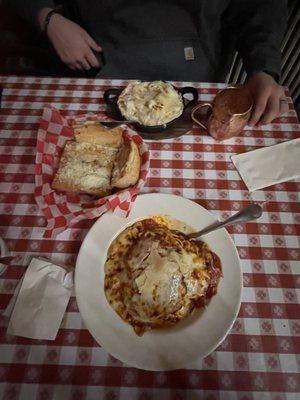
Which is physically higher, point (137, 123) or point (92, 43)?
point (92, 43)

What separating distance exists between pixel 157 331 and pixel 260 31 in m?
1.29

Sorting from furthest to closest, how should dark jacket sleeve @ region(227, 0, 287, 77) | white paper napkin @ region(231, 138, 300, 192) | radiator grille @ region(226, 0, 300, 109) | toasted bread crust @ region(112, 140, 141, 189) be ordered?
radiator grille @ region(226, 0, 300, 109), dark jacket sleeve @ region(227, 0, 287, 77), white paper napkin @ region(231, 138, 300, 192), toasted bread crust @ region(112, 140, 141, 189)

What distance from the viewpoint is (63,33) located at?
1.41m

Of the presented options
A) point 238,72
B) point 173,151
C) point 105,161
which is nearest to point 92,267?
point 105,161

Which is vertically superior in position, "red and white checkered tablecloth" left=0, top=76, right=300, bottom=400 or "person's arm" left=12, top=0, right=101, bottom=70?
"person's arm" left=12, top=0, right=101, bottom=70

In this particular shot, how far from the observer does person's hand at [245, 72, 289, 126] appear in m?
1.13

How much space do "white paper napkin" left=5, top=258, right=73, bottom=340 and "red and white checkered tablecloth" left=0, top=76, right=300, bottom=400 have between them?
29 mm

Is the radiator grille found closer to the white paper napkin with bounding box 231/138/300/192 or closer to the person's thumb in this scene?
the person's thumb

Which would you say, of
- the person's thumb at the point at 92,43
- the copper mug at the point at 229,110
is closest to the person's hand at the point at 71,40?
the person's thumb at the point at 92,43

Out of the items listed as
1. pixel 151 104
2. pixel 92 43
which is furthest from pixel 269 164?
pixel 92 43

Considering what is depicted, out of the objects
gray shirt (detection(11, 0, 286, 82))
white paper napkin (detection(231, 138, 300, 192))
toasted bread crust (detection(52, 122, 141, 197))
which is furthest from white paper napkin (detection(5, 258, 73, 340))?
gray shirt (detection(11, 0, 286, 82))

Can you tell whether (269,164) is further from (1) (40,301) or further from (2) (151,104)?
(1) (40,301)

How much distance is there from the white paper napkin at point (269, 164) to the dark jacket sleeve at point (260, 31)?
385mm

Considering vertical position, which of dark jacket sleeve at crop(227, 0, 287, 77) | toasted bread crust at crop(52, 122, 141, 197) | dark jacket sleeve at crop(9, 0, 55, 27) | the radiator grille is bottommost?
the radiator grille
